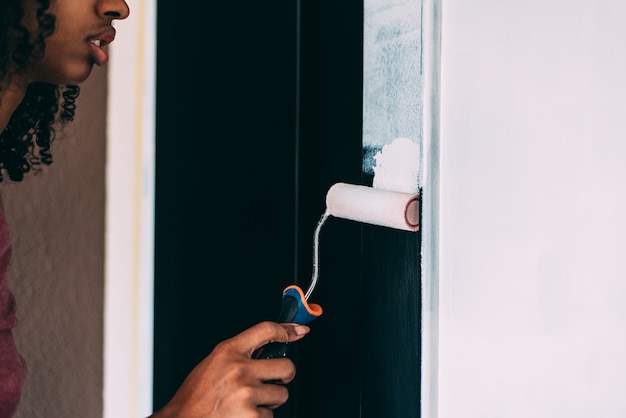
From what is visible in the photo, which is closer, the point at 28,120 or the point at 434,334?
the point at 434,334

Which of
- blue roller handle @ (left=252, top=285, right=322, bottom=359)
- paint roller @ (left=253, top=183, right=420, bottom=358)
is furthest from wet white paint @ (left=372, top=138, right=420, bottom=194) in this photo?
blue roller handle @ (left=252, top=285, right=322, bottom=359)

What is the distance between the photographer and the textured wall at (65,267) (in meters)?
1.02

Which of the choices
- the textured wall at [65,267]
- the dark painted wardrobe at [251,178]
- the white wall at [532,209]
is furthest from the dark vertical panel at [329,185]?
the textured wall at [65,267]

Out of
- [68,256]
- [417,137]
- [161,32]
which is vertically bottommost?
[68,256]

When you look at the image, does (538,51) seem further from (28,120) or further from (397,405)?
(28,120)

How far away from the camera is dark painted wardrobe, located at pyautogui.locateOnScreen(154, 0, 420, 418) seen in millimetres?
894

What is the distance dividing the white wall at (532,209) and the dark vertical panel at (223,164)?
0.37 m

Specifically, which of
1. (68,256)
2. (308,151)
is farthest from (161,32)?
(68,256)

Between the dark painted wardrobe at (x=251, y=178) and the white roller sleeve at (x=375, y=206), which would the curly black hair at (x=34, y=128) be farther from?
the white roller sleeve at (x=375, y=206)

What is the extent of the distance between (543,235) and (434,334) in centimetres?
16

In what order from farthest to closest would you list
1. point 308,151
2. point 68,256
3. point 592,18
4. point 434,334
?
point 68,256
point 308,151
point 434,334
point 592,18

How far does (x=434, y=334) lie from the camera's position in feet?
2.08

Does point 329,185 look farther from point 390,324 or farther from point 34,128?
point 34,128

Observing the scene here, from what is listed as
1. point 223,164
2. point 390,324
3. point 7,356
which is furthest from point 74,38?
point 390,324
